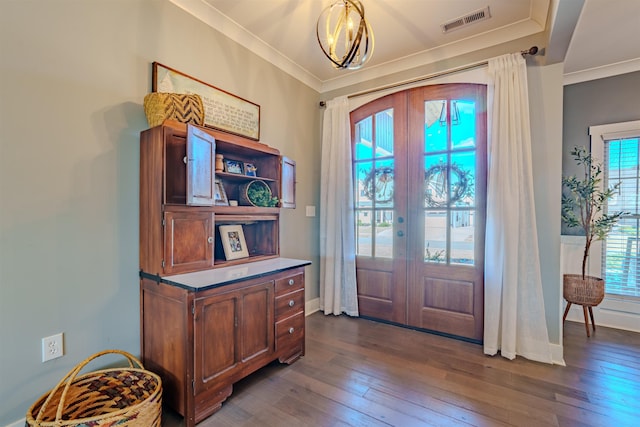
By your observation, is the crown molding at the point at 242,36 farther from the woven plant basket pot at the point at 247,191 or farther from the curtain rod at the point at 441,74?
the woven plant basket pot at the point at 247,191

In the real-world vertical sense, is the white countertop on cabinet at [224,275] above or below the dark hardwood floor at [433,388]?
above

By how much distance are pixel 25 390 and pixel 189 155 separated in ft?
4.71

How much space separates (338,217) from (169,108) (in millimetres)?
1963

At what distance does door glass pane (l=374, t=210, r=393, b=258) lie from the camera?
3037 millimetres

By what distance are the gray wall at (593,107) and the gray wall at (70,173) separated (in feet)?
12.7

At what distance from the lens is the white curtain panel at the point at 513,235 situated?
7.44 feet

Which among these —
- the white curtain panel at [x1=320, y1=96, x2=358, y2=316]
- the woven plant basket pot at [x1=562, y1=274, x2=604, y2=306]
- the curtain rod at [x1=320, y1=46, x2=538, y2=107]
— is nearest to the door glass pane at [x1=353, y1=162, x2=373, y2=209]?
the white curtain panel at [x1=320, y1=96, x2=358, y2=316]

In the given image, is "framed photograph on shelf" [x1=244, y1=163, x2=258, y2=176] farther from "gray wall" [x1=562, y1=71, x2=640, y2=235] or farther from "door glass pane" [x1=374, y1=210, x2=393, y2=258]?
"gray wall" [x1=562, y1=71, x2=640, y2=235]

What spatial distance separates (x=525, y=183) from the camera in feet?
7.50

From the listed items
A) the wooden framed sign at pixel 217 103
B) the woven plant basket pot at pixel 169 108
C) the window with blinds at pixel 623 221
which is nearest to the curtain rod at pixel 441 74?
the wooden framed sign at pixel 217 103

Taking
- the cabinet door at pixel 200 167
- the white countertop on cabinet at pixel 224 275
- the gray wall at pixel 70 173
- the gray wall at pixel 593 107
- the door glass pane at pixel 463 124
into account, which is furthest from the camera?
the gray wall at pixel 593 107

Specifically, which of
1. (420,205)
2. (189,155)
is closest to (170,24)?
(189,155)

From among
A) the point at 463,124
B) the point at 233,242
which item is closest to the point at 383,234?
the point at 463,124

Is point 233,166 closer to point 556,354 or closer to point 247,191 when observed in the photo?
point 247,191
